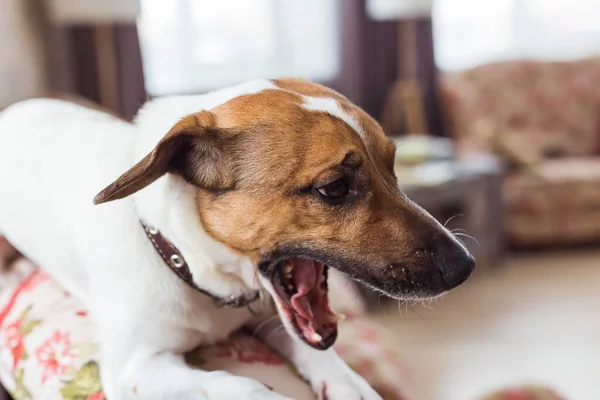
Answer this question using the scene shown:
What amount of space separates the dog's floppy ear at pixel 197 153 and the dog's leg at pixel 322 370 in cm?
29

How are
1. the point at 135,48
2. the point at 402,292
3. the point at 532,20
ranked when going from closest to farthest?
the point at 402,292 → the point at 135,48 → the point at 532,20

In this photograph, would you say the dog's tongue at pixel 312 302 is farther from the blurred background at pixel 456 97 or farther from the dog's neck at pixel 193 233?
the blurred background at pixel 456 97

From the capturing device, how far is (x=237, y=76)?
4.59m

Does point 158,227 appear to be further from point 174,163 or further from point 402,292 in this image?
point 402,292

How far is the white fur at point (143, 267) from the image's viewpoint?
39.6 inches

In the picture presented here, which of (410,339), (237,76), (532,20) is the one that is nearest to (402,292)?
(410,339)

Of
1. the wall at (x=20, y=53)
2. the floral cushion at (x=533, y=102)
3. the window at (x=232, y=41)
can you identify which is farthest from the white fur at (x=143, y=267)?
the floral cushion at (x=533, y=102)

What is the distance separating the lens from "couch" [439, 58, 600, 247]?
13.3ft

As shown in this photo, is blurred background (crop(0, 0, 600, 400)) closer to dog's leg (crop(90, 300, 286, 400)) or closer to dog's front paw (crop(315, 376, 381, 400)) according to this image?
dog's front paw (crop(315, 376, 381, 400))

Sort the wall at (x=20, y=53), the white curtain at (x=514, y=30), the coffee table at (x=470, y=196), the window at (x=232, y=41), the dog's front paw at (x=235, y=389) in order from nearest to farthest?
the dog's front paw at (x=235, y=389)
the wall at (x=20, y=53)
the coffee table at (x=470, y=196)
the window at (x=232, y=41)
the white curtain at (x=514, y=30)

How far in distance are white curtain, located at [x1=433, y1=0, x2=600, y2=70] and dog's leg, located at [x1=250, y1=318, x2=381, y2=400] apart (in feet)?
14.8

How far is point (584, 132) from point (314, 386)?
4113 millimetres

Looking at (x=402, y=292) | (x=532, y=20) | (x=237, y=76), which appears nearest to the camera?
(x=402, y=292)

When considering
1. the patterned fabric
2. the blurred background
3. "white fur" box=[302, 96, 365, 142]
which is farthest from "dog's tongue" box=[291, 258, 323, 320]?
the blurred background
